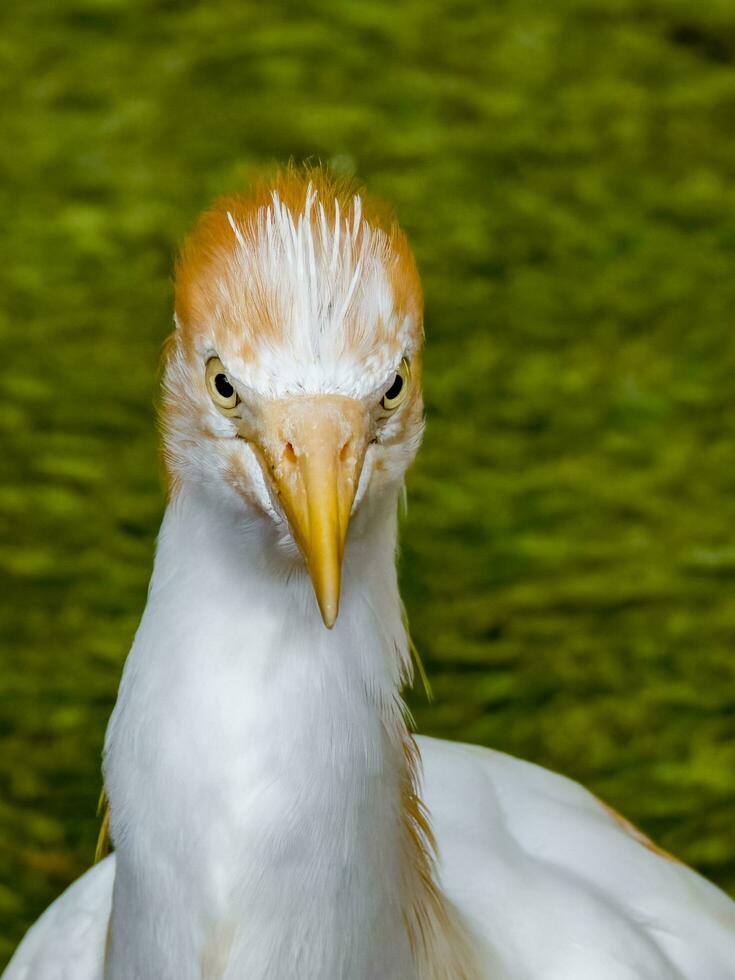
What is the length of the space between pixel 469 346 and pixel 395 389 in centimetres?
224

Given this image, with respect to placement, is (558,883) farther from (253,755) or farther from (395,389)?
(395,389)

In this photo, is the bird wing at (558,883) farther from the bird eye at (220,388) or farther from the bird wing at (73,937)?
the bird eye at (220,388)

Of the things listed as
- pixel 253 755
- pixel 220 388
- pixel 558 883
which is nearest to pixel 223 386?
pixel 220 388

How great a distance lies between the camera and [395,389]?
129 cm

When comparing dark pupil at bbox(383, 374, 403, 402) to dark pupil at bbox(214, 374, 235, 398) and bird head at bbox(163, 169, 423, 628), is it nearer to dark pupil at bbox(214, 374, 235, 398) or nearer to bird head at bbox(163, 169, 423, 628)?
bird head at bbox(163, 169, 423, 628)

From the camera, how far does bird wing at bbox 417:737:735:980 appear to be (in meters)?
1.69

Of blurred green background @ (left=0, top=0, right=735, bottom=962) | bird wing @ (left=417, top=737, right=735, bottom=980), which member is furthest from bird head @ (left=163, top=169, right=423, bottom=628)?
blurred green background @ (left=0, top=0, right=735, bottom=962)

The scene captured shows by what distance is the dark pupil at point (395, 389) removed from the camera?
1.28 meters

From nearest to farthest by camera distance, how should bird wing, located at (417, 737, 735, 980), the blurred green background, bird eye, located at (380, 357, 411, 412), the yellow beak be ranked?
the yellow beak, bird eye, located at (380, 357, 411, 412), bird wing, located at (417, 737, 735, 980), the blurred green background

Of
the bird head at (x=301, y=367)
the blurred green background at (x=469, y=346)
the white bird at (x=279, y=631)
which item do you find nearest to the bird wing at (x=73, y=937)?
the white bird at (x=279, y=631)

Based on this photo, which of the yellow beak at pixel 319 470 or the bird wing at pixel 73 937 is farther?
the bird wing at pixel 73 937

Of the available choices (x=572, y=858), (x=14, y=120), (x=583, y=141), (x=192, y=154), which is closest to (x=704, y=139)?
(x=583, y=141)

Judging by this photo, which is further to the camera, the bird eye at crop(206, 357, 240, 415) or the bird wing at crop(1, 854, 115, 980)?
the bird wing at crop(1, 854, 115, 980)

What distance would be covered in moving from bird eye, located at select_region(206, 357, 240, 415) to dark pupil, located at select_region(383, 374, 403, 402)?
0.41ft
